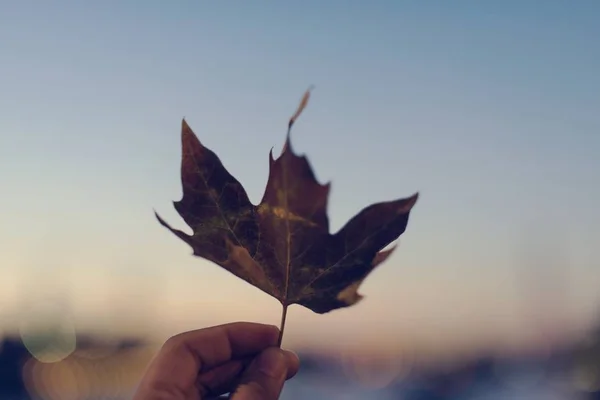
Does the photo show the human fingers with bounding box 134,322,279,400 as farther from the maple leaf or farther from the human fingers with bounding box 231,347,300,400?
the maple leaf

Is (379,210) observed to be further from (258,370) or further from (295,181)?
(258,370)

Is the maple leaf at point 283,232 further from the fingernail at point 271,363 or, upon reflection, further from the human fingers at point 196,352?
the human fingers at point 196,352

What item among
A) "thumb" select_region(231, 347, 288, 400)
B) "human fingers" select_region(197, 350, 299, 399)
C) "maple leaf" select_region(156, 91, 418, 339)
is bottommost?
"human fingers" select_region(197, 350, 299, 399)

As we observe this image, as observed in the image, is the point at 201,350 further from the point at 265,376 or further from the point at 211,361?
Answer: the point at 265,376

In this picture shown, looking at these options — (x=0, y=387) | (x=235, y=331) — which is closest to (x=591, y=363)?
(x=0, y=387)

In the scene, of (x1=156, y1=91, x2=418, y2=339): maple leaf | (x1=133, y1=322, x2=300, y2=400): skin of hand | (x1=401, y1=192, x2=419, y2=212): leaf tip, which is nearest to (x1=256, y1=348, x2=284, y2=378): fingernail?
(x1=133, y1=322, x2=300, y2=400): skin of hand

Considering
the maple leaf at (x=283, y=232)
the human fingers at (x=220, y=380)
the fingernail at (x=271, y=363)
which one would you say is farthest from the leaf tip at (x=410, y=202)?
the human fingers at (x=220, y=380)

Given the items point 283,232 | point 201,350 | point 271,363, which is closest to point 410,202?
point 283,232
